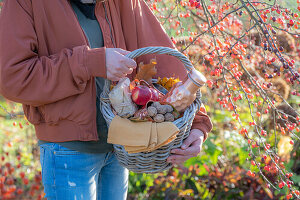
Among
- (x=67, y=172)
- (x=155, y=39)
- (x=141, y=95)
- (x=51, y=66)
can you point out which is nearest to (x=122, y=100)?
(x=141, y=95)

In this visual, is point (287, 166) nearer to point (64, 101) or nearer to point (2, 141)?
point (64, 101)

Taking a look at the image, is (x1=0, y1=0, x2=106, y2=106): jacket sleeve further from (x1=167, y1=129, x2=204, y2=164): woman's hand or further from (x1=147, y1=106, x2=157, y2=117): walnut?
(x1=167, y1=129, x2=204, y2=164): woman's hand

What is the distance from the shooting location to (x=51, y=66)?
1310 mm

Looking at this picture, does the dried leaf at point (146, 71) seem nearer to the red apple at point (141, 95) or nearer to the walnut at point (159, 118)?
the red apple at point (141, 95)

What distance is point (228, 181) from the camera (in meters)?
3.03

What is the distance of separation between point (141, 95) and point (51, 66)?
1.19ft

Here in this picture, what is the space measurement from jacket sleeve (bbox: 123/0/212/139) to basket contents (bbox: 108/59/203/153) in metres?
0.36

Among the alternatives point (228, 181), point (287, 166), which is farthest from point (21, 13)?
point (287, 166)

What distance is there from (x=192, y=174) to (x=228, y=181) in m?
0.32

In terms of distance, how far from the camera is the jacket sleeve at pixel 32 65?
1273 mm

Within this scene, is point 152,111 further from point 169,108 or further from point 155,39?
point 155,39

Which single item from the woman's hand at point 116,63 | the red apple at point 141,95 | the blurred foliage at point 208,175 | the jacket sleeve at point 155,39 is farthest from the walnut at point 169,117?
the blurred foliage at point 208,175

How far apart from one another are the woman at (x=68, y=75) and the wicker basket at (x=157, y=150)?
0.17 ft

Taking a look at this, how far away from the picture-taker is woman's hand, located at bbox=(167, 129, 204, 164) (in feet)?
4.79
